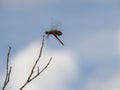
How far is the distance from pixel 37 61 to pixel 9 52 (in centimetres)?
75

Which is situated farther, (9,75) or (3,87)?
(9,75)

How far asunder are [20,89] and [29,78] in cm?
49

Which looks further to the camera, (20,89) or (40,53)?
(40,53)

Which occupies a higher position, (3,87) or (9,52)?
(9,52)

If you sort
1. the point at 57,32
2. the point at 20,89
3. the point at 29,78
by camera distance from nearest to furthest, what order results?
1. the point at 20,89
2. the point at 29,78
3. the point at 57,32

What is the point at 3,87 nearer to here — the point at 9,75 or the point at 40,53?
the point at 9,75

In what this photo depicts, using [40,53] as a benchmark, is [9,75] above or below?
below

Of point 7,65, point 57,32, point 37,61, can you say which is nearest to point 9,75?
point 7,65

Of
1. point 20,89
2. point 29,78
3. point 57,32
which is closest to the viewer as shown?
point 20,89

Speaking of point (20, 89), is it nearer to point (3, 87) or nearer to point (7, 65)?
point (3, 87)

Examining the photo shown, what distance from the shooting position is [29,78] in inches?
279

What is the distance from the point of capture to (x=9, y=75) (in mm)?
7191

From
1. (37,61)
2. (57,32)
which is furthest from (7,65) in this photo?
(57,32)

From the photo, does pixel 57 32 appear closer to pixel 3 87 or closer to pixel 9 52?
pixel 9 52
